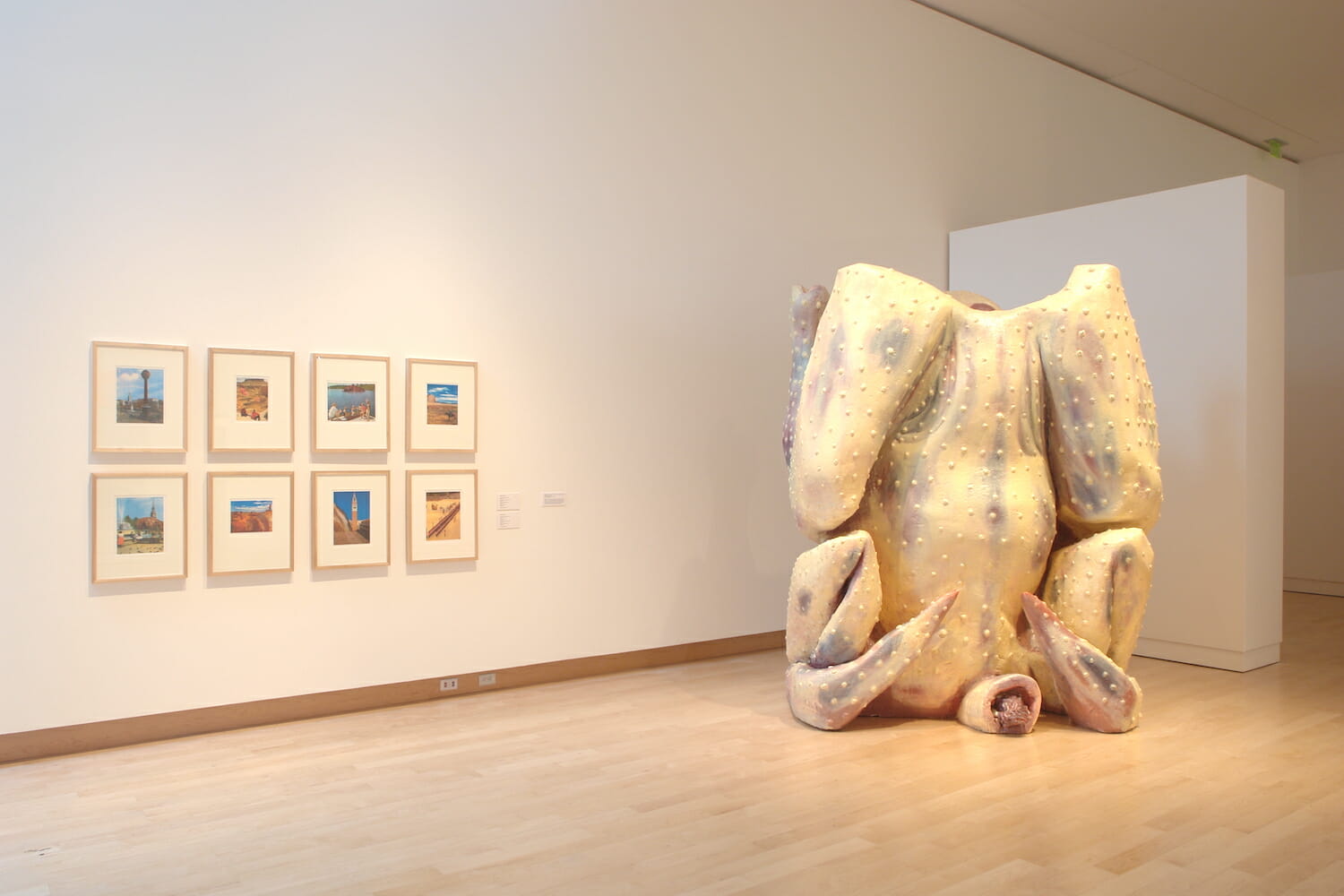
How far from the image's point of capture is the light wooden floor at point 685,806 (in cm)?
287

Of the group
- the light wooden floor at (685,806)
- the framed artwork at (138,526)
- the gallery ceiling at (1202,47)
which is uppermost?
the gallery ceiling at (1202,47)

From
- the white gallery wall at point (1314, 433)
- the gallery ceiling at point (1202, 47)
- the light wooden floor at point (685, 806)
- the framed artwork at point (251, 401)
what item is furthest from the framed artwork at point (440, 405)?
the white gallery wall at point (1314, 433)

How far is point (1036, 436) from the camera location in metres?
4.40

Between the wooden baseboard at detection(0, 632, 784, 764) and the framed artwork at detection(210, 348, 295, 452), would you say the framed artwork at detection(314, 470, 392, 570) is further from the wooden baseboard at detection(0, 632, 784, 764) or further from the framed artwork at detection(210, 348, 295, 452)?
the wooden baseboard at detection(0, 632, 784, 764)

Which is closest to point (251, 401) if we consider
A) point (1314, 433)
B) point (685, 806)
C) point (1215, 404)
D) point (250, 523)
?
point (250, 523)

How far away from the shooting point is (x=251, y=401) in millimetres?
4594

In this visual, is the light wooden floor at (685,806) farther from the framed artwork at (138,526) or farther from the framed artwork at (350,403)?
the framed artwork at (350,403)

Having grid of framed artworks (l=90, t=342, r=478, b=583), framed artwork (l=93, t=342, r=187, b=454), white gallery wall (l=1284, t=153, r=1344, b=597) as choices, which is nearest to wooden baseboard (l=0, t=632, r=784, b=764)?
grid of framed artworks (l=90, t=342, r=478, b=583)

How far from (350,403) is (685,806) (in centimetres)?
257

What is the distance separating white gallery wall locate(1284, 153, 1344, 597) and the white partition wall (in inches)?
134

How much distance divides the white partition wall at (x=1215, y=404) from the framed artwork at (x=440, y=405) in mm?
4048

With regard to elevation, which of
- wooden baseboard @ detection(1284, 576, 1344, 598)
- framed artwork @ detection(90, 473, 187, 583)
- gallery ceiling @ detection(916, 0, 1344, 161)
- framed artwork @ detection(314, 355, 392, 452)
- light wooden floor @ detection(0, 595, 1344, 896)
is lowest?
light wooden floor @ detection(0, 595, 1344, 896)

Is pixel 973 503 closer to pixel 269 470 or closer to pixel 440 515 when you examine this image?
pixel 440 515

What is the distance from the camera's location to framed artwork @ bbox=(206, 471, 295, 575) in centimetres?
449
